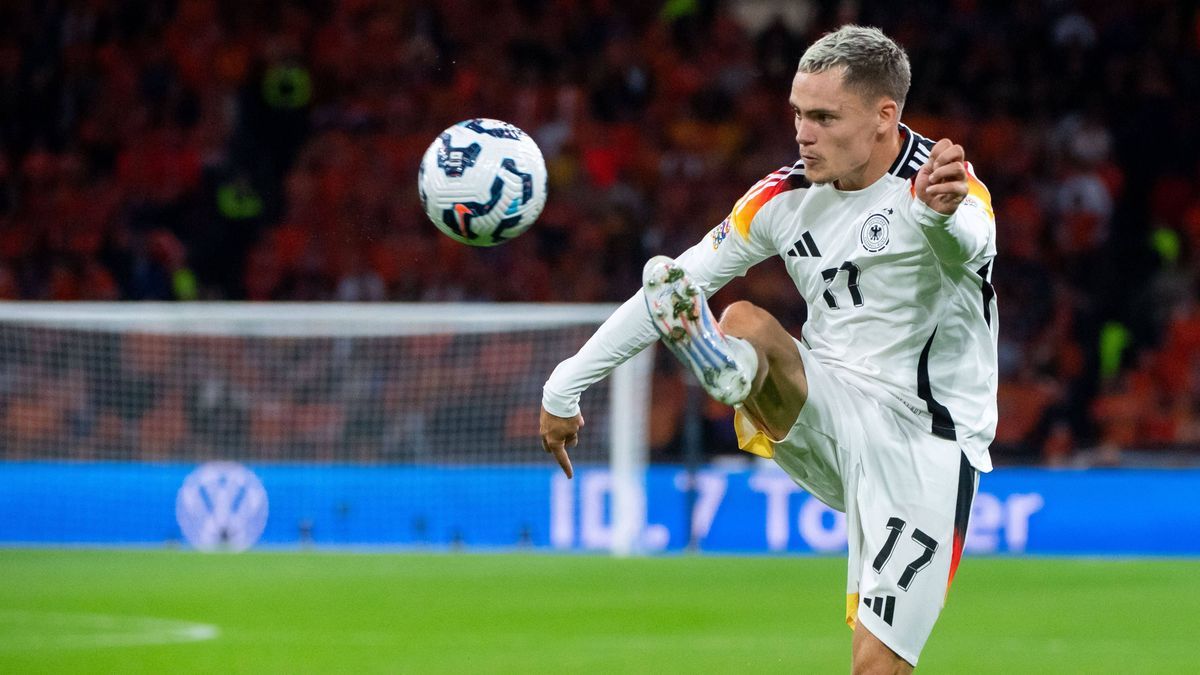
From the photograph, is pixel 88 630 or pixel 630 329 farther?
pixel 88 630

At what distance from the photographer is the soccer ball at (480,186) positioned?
16.3 ft

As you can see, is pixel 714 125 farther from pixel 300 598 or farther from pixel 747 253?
pixel 747 253

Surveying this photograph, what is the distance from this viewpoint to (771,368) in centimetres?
439

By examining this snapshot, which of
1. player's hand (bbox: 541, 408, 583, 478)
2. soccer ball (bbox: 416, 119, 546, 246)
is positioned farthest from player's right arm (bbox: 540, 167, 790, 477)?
soccer ball (bbox: 416, 119, 546, 246)

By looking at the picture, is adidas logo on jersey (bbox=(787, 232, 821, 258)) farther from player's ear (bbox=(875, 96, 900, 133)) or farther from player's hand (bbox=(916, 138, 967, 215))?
player's hand (bbox=(916, 138, 967, 215))

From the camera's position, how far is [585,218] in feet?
52.5

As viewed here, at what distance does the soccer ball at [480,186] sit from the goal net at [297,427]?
24.8 feet

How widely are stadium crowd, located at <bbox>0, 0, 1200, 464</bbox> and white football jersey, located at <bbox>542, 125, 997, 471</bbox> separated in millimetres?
9542

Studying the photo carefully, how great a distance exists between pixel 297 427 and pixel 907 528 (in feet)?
31.6

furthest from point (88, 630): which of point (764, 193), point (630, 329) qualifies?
point (764, 193)

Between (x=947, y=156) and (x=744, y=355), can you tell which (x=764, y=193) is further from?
(x=947, y=156)

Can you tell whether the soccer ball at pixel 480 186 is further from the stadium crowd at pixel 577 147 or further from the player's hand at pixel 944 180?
the stadium crowd at pixel 577 147

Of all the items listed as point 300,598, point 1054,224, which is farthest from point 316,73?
point 300,598

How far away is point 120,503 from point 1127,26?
10.6m
